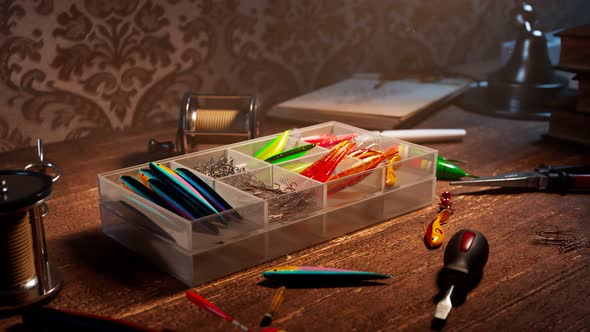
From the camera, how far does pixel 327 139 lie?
1.07 m

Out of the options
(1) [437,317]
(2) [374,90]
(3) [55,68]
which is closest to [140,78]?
(3) [55,68]

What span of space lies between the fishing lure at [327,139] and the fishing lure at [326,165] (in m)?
0.08

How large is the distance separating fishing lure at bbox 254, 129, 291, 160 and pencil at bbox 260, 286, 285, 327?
32cm

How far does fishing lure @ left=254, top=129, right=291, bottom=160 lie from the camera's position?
3.33ft

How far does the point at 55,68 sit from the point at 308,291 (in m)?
0.79

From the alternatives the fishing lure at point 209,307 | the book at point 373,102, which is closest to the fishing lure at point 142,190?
the fishing lure at point 209,307

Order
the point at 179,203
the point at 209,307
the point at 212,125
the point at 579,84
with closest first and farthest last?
the point at 209,307, the point at 179,203, the point at 212,125, the point at 579,84

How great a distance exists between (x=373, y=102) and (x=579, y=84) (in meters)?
0.42

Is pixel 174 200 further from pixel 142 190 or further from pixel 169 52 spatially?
pixel 169 52

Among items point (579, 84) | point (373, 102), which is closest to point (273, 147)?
point (373, 102)

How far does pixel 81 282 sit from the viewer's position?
76 centimetres

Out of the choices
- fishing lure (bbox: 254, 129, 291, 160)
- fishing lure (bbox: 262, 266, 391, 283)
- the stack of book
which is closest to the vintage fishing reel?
fishing lure (bbox: 254, 129, 291, 160)

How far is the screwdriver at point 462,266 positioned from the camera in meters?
0.73

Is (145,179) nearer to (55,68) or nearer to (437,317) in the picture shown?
(437,317)
